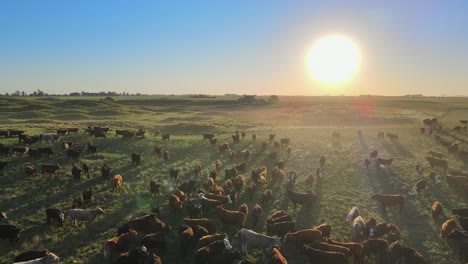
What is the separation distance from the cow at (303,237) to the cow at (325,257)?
5.00 ft

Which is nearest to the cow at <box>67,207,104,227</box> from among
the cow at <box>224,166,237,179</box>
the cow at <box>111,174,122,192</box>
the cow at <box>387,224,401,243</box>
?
the cow at <box>111,174,122,192</box>

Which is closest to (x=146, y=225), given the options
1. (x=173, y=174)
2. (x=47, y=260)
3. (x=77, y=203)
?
(x=47, y=260)

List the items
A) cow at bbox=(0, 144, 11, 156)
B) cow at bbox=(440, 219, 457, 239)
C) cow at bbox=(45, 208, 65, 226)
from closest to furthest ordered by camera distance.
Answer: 1. cow at bbox=(440, 219, 457, 239)
2. cow at bbox=(45, 208, 65, 226)
3. cow at bbox=(0, 144, 11, 156)

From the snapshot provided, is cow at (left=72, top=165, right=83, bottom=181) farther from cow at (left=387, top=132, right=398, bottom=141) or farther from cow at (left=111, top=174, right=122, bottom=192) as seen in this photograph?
cow at (left=387, top=132, right=398, bottom=141)

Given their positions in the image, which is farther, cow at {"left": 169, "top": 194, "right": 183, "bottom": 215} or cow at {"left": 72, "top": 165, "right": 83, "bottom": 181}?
cow at {"left": 72, "top": 165, "right": 83, "bottom": 181}

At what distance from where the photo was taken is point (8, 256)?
14.4 metres

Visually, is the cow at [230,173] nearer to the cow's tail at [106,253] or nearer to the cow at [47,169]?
the cow at [47,169]

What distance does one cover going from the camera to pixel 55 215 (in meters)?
17.3

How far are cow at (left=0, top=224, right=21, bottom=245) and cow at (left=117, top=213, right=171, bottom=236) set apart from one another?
4.17 m

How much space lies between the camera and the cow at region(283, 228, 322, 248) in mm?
15445

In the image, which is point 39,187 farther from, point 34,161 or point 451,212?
point 451,212

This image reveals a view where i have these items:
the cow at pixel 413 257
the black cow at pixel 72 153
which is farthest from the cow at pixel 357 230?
the black cow at pixel 72 153

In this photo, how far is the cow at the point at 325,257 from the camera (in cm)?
1354

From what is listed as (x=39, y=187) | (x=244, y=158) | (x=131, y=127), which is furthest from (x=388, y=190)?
(x=131, y=127)
